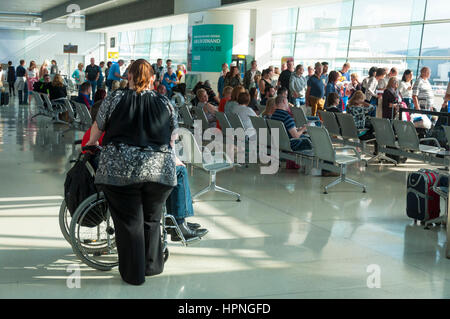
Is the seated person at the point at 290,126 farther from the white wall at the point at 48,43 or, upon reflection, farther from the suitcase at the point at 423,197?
the white wall at the point at 48,43

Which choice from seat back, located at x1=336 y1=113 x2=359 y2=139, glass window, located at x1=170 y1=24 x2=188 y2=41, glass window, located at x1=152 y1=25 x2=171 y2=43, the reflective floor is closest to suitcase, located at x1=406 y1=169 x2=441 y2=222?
the reflective floor

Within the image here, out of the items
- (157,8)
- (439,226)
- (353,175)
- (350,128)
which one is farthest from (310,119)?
(157,8)

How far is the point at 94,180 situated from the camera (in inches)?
154

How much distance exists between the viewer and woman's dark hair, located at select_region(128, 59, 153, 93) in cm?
377

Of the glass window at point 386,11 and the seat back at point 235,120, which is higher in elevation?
the glass window at point 386,11

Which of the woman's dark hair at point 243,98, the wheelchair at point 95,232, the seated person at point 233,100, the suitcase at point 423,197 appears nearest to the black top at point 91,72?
the seated person at point 233,100

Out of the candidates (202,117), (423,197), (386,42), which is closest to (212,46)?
(386,42)

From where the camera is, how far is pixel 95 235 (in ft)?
14.9

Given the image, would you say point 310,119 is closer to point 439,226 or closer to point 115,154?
point 439,226

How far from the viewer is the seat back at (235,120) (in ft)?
28.6

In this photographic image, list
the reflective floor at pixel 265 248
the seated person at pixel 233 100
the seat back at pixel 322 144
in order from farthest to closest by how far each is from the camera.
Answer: the seated person at pixel 233 100, the seat back at pixel 322 144, the reflective floor at pixel 265 248

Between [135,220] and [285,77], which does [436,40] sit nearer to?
[285,77]

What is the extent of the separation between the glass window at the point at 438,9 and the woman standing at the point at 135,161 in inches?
521

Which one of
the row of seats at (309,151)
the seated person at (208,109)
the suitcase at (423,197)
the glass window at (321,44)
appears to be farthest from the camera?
the glass window at (321,44)
